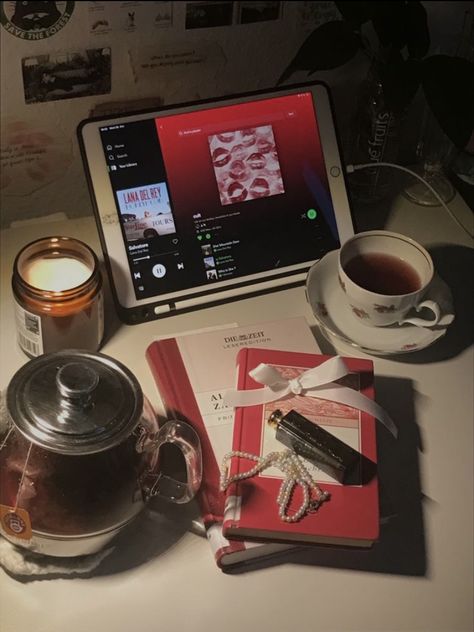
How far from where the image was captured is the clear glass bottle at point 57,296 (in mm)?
865

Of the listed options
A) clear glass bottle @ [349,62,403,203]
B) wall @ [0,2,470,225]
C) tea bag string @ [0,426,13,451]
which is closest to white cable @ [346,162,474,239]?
clear glass bottle @ [349,62,403,203]

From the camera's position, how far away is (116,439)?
2.28 ft

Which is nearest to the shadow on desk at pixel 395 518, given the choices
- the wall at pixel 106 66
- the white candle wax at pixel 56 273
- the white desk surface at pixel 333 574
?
the white desk surface at pixel 333 574

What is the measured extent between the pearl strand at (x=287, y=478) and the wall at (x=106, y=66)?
1.53ft

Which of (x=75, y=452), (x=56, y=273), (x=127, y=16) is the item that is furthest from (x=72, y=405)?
(x=127, y=16)

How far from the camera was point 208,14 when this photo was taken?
100 centimetres

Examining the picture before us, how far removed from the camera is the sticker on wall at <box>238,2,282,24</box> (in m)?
1.01

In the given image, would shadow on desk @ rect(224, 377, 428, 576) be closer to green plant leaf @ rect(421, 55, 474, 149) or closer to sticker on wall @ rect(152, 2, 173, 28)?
green plant leaf @ rect(421, 55, 474, 149)

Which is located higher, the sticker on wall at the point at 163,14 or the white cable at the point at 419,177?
the sticker on wall at the point at 163,14

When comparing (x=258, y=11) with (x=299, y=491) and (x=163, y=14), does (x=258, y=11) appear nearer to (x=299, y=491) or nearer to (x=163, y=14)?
(x=163, y=14)

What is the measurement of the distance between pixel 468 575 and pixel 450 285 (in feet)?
1.30

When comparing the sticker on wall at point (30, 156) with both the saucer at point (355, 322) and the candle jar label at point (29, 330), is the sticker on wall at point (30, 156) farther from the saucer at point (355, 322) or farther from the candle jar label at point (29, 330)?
the saucer at point (355, 322)

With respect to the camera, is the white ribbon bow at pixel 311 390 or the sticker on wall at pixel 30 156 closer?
the white ribbon bow at pixel 311 390

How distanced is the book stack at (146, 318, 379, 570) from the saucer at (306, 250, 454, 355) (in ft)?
0.14
